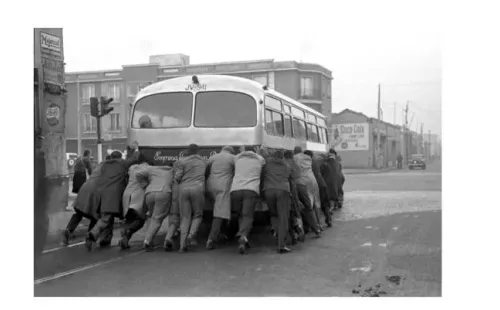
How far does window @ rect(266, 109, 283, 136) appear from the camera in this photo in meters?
10.5

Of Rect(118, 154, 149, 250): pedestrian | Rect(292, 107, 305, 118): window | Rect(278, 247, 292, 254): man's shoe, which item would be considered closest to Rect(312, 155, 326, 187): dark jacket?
Rect(292, 107, 305, 118): window

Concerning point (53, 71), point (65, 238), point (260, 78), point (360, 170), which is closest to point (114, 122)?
point (260, 78)

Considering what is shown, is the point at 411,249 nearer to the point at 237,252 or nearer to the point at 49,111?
the point at 237,252

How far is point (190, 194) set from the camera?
862 centimetres

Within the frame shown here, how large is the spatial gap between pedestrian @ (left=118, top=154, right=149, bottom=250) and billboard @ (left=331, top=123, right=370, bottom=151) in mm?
15536

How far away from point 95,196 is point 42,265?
140 centimetres

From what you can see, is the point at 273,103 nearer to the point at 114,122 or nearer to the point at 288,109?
the point at 288,109

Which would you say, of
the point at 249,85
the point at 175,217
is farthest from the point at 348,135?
the point at 175,217

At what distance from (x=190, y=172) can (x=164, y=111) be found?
2112mm

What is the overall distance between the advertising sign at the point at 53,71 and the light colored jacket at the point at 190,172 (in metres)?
2.54

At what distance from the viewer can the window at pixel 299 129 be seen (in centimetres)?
1244

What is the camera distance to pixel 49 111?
9.31m
